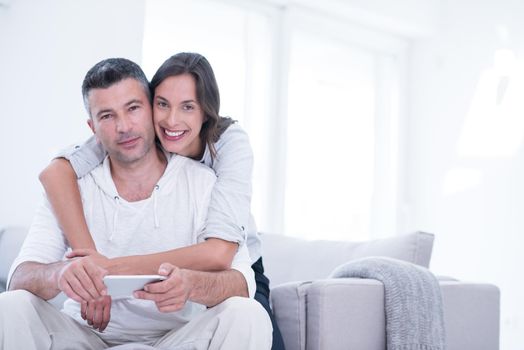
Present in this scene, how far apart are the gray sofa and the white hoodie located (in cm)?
23

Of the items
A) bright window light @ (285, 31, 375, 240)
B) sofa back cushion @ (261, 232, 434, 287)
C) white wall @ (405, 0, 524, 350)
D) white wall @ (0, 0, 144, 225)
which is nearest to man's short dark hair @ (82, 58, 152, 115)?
sofa back cushion @ (261, 232, 434, 287)

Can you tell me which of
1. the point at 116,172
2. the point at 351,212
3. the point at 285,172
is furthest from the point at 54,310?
the point at 351,212

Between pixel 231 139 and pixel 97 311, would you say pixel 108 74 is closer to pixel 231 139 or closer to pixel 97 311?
pixel 231 139

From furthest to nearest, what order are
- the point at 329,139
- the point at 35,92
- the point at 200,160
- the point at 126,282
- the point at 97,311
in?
the point at 329,139, the point at 35,92, the point at 200,160, the point at 97,311, the point at 126,282

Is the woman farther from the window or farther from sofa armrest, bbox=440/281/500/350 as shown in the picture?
the window

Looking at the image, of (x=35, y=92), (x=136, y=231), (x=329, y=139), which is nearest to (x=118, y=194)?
(x=136, y=231)

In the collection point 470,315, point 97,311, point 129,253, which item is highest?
point 129,253

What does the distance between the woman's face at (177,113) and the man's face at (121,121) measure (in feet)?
0.24

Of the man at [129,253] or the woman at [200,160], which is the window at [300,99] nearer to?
the woman at [200,160]

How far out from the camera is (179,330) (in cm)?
175

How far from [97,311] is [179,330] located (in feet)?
0.70

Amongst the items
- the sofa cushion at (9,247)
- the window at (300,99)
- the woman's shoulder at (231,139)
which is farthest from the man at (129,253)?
the window at (300,99)

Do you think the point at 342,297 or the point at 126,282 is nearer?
the point at 126,282

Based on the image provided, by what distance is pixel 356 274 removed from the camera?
7.26 ft
